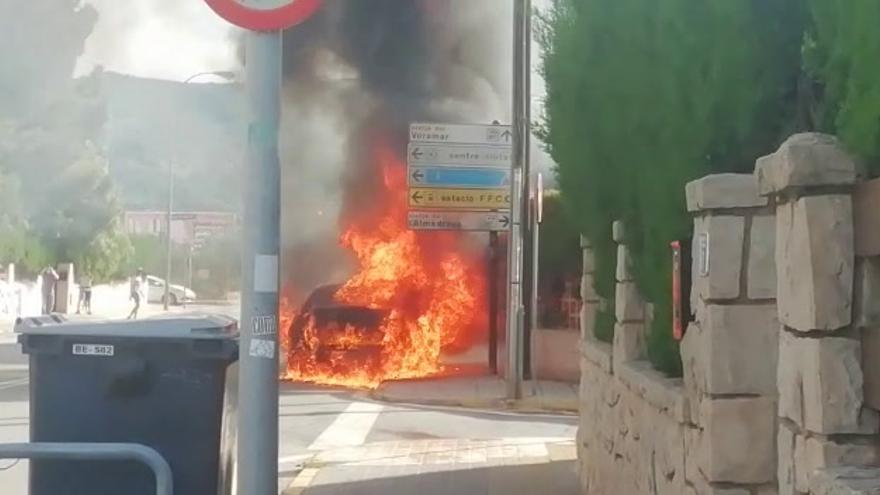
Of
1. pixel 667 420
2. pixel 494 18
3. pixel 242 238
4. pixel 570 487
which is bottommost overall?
pixel 570 487

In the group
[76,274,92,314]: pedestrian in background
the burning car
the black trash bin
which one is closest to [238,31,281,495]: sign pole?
the black trash bin

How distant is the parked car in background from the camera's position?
49.3 meters

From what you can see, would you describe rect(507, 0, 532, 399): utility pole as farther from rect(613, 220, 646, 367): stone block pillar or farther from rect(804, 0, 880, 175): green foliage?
rect(804, 0, 880, 175): green foliage

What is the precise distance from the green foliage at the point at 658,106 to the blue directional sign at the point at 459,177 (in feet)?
29.9

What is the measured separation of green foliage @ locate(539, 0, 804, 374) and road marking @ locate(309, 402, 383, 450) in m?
4.76

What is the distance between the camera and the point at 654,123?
4938mm

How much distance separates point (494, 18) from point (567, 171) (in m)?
14.8

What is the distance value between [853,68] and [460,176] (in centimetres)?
1352

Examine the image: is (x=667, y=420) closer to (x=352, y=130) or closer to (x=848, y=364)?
(x=848, y=364)

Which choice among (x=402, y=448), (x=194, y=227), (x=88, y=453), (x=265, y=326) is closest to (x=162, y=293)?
(x=194, y=227)

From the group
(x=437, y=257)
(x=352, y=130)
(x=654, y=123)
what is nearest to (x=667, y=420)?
(x=654, y=123)

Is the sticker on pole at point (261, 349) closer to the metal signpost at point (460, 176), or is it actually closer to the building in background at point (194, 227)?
the metal signpost at point (460, 176)

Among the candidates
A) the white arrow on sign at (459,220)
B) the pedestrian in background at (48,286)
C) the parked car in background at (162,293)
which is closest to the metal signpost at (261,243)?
the white arrow on sign at (459,220)

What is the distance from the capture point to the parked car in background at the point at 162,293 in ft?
162
